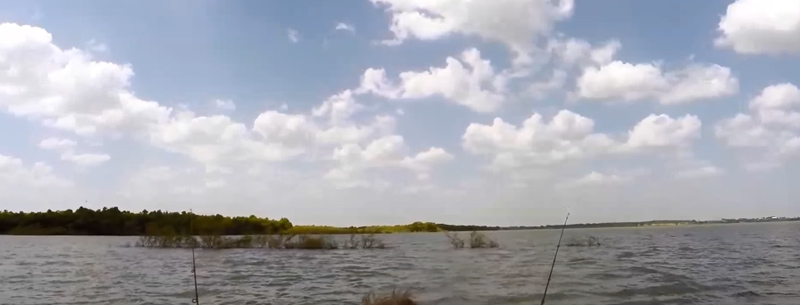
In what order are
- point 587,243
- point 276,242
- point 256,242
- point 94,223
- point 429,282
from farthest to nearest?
point 94,223
point 256,242
point 587,243
point 276,242
point 429,282

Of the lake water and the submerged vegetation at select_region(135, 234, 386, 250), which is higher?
the submerged vegetation at select_region(135, 234, 386, 250)

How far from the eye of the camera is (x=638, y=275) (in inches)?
1210

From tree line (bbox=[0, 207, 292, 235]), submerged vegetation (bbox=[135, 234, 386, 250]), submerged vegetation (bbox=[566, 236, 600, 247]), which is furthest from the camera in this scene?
tree line (bbox=[0, 207, 292, 235])

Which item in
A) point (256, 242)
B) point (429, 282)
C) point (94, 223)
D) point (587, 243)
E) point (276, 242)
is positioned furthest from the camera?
point (94, 223)

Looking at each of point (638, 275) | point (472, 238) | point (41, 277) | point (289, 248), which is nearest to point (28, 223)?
point (289, 248)

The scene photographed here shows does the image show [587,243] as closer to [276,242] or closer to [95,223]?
[276,242]

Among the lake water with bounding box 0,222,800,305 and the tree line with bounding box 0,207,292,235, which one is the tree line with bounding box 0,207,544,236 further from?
the lake water with bounding box 0,222,800,305

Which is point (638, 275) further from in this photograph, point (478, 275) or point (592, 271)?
point (478, 275)

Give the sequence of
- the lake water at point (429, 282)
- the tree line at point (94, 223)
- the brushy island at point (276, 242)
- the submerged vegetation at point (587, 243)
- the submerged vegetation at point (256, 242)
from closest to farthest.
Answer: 1. the lake water at point (429, 282)
2. the submerged vegetation at point (587, 243)
3. the brushy island at point (276, 242)
4. the submerged vegetation at point (256, 242)
5. the tree line at point (94, 223)

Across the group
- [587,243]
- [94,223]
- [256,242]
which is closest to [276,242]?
[256,242]

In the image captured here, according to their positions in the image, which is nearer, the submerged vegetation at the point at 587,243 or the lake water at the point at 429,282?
the lake water at the point at 429,282

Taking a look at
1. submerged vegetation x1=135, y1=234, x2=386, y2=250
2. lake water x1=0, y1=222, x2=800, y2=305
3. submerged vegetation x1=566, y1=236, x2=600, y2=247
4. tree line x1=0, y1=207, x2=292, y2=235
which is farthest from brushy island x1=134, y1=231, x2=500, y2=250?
tree line x1=0, y1=207, x2=292, y2=235

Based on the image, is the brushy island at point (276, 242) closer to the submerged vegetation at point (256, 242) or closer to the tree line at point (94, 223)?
the submerged vegetation at point (256, 242)

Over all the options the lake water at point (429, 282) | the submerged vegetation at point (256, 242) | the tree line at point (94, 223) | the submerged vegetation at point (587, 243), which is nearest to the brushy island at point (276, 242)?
the submerged vegetation at point (256, 242)
